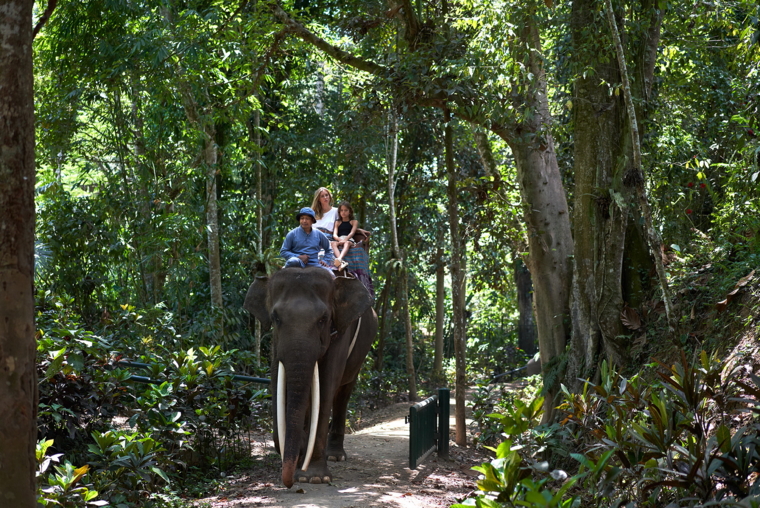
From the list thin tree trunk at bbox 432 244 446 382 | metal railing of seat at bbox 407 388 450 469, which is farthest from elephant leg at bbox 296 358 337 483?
thin tree trunk at bbox 432 244 446 382

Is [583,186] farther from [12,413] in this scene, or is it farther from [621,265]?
[12,413]

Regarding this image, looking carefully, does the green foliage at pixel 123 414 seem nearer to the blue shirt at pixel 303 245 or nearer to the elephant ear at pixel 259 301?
the elephant ear at pixel 259 301

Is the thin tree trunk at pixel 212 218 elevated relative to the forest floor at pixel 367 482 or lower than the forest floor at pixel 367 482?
elevated

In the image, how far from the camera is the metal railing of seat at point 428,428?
8.07m

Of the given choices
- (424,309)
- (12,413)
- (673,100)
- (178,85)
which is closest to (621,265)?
(673,100)

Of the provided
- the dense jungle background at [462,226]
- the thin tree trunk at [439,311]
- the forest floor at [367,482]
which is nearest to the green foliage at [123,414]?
the dense jungle background at [462,226]

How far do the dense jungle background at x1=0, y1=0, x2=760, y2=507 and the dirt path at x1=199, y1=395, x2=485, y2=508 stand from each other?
1.45ft

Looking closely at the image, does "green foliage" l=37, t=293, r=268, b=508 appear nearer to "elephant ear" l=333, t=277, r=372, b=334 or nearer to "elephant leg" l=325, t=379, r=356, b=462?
"elephant leg" l=325, t=379, r=356, b=462

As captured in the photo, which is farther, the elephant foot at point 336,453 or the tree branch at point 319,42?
the tree branch at point 319,42

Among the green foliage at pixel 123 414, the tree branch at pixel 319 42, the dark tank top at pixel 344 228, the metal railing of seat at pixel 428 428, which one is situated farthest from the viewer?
the dark tank top at pixel 344 228

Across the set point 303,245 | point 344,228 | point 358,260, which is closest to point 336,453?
point 358,260

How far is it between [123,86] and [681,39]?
26.8 feet

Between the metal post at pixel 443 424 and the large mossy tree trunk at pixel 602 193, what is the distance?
5.83 feet

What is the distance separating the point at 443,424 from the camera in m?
9.09
